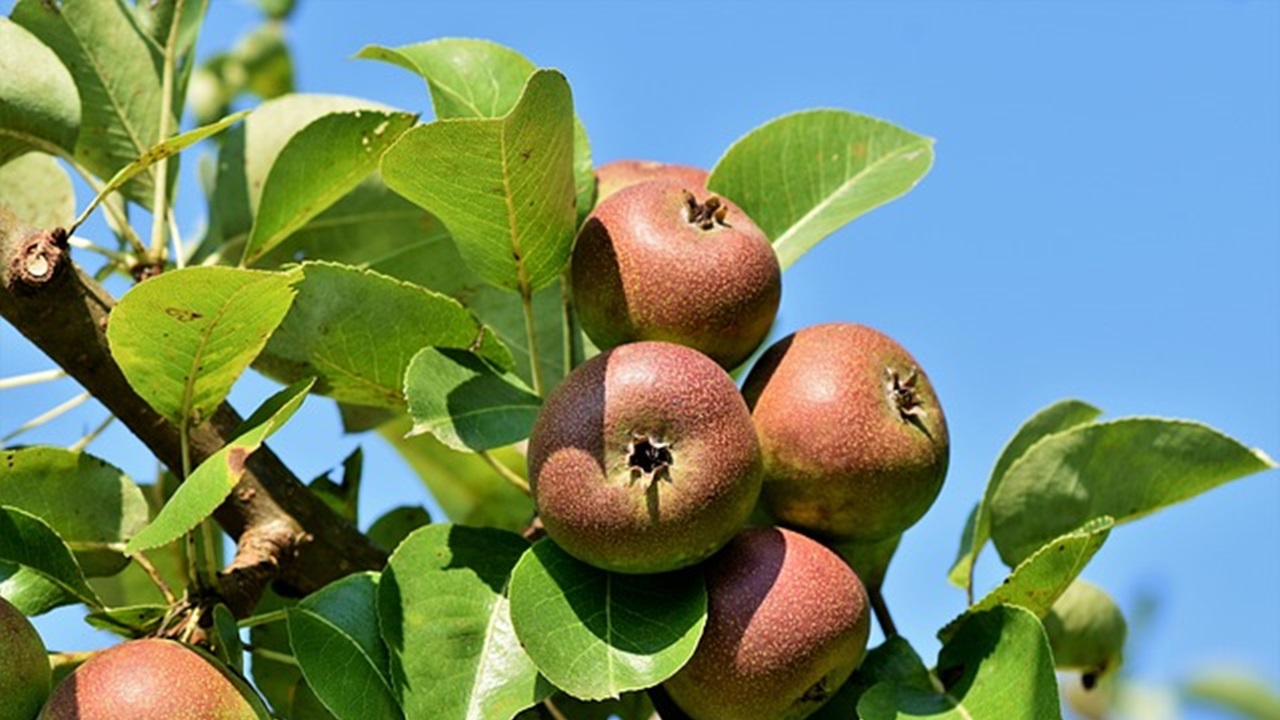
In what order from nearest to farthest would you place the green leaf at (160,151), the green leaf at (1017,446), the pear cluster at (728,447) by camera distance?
1. the pear cluster at (728,447)
2. the green leaf at (160,151)
3. the green leaf at (1017,446)

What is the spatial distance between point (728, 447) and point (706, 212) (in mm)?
322

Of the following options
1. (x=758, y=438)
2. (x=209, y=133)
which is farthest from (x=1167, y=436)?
(x=209, y=133)

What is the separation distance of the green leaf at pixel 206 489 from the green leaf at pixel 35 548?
0.19m

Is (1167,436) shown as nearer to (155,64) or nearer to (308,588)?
(308,588)

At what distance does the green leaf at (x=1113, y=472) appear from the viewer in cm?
204

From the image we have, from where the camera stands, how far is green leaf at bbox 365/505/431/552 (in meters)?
2.32

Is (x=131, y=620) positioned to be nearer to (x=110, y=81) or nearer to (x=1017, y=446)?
(x=110, y=81)

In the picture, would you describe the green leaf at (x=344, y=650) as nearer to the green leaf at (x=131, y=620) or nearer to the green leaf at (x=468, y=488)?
the green leaf at (x=131, y=620)

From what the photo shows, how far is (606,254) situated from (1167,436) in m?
0.68

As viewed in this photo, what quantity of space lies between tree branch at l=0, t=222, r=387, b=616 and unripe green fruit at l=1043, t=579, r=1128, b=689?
2.87 ft

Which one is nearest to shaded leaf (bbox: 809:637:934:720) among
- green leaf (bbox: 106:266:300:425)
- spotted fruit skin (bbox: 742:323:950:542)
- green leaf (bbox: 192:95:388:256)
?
spotted fruit skin (bbox: 742:323:950:542)

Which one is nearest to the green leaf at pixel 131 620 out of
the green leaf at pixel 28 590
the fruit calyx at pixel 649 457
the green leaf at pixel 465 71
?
the green leaf at pixel 28 590

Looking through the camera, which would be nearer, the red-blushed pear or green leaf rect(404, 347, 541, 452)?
green leaf rect(404, 347, 541, 452)

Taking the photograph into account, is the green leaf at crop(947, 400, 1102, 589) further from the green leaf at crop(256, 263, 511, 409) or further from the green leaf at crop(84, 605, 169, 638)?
the green leaf at crop(84, 605, 169, 638)
